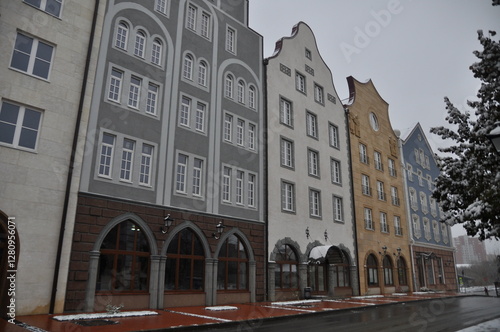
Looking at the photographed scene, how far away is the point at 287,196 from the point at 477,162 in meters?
13.4

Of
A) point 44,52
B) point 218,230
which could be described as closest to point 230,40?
point 44,52

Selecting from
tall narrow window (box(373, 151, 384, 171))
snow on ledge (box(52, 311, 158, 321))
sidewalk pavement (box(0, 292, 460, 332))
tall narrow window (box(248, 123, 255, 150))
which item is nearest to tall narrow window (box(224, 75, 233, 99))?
tall narrow window (box(248, 123, 255, 150))

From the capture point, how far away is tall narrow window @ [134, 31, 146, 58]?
18953 mm

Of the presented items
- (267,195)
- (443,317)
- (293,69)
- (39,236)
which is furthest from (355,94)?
(39,236)

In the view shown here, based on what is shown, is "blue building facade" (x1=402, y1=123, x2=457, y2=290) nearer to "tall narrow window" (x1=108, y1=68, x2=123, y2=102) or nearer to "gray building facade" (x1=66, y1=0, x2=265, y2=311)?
"gray building facade" (x1=66, y1=0, x2=265, y2=311)

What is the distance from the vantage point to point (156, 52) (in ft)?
64.8

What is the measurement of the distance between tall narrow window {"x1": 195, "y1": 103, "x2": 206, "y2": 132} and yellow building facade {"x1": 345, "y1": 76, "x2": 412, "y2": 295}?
1553cm

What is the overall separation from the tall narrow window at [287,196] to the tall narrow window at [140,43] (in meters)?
11.6

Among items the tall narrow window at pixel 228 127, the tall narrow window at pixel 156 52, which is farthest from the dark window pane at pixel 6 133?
the tall narrow window at pixel 228 127

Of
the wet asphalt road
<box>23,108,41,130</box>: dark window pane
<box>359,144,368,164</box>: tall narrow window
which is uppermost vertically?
<box>359,144,368,164</box>: tall narrow window

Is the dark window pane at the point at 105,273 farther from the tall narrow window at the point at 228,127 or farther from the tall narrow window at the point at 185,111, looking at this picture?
the tall narrow window at the point at 228,127

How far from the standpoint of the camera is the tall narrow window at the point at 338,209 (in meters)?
28.5

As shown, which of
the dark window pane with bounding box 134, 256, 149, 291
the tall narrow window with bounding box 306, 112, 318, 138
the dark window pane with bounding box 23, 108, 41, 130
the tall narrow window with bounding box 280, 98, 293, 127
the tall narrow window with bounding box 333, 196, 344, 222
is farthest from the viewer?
the tall narrow window with bounding box 333, 196, 344, 222

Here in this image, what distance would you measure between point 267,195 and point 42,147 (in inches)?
499
